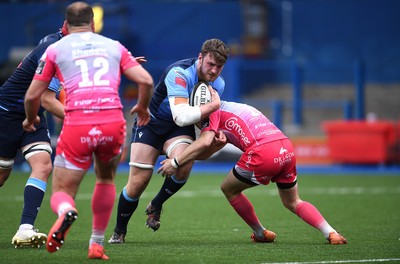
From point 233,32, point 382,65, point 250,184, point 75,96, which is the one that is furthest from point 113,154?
point 233,32

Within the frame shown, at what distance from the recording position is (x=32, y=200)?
8219mm

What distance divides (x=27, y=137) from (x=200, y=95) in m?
1.75

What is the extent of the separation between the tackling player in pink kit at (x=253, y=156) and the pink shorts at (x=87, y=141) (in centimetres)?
133

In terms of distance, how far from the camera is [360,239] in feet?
28.8

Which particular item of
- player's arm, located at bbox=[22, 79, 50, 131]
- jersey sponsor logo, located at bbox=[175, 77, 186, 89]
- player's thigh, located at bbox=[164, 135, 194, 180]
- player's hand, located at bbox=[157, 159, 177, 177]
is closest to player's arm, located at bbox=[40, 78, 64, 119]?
player's arm, located at bbox=[22, 79, 50, 131]

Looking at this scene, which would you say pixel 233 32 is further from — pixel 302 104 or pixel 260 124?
pixel 260 124

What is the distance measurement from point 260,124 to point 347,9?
65.1 ft

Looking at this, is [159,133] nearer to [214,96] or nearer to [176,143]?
[176,143]

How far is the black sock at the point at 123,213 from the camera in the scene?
28.4 ft

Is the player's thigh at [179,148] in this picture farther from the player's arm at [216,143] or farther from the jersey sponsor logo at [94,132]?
the jersey sponsor logo at [94,132]

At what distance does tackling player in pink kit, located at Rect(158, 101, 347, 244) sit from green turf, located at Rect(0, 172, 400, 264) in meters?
0.28

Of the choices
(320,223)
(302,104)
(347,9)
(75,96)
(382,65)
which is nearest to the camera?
(75,96)

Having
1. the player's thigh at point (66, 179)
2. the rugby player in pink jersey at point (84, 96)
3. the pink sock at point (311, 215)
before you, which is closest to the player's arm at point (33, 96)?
the rugby player in pink jersey at point (84, 96)

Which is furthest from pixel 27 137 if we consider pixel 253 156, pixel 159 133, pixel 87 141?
pixel 253 156
